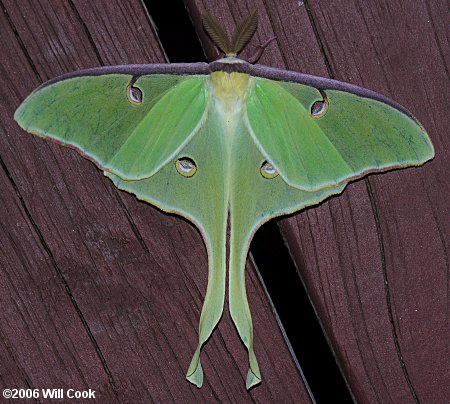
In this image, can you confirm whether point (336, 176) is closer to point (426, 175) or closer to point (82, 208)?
point (426, 175)

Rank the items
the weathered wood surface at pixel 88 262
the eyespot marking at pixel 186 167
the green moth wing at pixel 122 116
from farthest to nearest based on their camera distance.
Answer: the weathered wood surface at pixel 88 262 → the eyespot marking at pixel 186 167 → the green moth wing at pixel 122 116

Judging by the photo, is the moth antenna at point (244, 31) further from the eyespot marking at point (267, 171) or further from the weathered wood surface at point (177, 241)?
the eyespot marking at point (267, 171)

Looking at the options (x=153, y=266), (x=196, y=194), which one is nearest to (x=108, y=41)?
(x=196, y=194)

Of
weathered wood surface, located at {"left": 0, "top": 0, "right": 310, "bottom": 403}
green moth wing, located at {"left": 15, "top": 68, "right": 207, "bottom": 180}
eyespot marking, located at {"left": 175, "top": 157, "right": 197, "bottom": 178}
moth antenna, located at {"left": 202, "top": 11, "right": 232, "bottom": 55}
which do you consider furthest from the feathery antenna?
eyespot marking, located at {"left": 175, "top": 157, "right": 197, "bottom": 178}

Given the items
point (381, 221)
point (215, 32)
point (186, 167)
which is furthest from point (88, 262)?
point (381, 221)

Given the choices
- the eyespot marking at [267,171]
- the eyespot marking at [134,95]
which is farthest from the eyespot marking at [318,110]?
the eyespot marking at [134,95]

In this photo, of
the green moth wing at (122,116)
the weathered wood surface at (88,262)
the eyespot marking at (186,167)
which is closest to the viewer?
the green moth wing at (122,116)

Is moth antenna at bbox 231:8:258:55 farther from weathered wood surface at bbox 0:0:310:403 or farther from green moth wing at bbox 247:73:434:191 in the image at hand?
weathered wood surface at bbox 0:0:310:403
